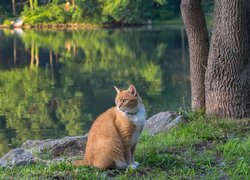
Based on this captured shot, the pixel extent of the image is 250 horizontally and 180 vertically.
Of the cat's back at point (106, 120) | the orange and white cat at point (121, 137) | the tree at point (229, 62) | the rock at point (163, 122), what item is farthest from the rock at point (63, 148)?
the orange and white cat at point (121, 137)

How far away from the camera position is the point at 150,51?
40188 mm

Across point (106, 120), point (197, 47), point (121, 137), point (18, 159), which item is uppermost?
point (197, 47)

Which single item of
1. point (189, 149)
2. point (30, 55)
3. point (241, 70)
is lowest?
point (30, 55)

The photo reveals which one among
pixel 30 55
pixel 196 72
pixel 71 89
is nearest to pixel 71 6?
pixel 30 55

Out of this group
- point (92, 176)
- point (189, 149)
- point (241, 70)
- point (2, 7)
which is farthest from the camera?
point (2, 7)

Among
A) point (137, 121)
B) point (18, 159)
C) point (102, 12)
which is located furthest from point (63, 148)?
point (102, 12)

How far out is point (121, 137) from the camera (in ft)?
21.3

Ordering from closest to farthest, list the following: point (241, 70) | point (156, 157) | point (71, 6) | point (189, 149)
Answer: point (156, 157) → point (189, 149) → point (241, 70) → point (71, 6)

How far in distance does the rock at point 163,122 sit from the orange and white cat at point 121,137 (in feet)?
10.8

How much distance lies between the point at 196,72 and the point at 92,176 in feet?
15.7

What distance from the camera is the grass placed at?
249 inches

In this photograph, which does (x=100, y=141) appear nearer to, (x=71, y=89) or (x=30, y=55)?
(x=71, y=89)

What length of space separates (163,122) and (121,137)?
4.31 meters

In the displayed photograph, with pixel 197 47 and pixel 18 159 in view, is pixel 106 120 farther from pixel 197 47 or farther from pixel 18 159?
pixel 197 47
